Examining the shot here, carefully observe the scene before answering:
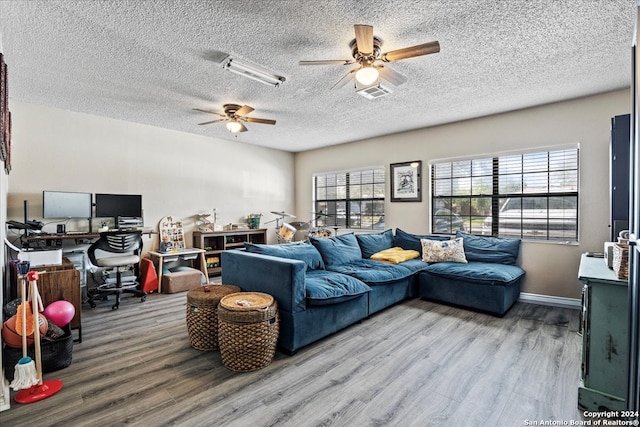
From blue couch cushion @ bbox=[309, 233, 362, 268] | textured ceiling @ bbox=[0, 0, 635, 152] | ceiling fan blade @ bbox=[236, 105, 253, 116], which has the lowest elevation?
blue couch cushion @ bbox=[309, 233, 362, 268]

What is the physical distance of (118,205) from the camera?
4.46 meters

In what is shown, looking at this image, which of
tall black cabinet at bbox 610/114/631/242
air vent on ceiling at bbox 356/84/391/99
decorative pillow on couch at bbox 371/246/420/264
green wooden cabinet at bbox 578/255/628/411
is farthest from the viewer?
decorative pillow on couch at bbox 371/246/420/264

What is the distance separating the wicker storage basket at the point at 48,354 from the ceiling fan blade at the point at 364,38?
310 centimetres

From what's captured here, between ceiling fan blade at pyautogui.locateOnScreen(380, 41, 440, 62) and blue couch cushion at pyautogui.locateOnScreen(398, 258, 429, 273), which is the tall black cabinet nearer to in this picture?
ceiling fan blade at pyautogui.locateOnScreen(380, 41, 440, 62)

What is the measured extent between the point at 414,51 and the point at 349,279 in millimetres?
2116

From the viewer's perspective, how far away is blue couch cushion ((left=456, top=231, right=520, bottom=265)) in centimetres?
402

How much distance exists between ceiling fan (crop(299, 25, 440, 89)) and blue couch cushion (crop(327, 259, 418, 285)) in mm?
2011

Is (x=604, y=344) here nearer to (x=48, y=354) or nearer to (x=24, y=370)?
(x=24, y=370)

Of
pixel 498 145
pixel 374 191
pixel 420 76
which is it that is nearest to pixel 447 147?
pixel 498 145

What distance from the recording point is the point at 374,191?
586 centimetres

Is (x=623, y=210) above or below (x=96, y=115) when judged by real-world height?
below

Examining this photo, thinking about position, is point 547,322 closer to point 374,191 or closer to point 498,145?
point 498,145

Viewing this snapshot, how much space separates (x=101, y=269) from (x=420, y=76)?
4.94 m

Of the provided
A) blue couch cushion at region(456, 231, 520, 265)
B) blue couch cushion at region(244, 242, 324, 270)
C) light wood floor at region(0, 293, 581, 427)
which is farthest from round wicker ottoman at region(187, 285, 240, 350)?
blue couch cushion at region(456, 231, 520, 265)
